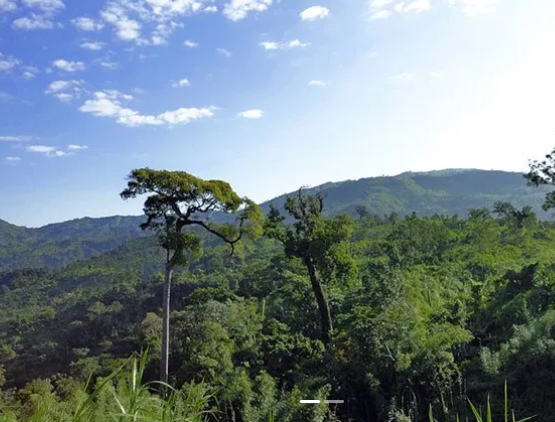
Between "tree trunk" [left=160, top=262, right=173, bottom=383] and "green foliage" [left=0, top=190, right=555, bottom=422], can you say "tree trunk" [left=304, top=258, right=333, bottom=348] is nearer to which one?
"green foliage" [left=0, top=190, right=555, bottom=422]

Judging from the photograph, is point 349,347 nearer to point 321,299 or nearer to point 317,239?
point 321,299

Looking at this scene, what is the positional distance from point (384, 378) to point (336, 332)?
3318mm

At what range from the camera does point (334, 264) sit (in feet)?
51.8

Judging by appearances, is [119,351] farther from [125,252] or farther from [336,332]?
[125,252]

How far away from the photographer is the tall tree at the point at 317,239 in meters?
15.4

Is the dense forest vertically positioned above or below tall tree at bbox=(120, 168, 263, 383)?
below

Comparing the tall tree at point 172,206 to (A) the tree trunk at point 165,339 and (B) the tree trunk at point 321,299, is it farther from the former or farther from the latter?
(B) the tree trunk at point 321,299

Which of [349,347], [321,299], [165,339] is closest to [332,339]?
[349,347]

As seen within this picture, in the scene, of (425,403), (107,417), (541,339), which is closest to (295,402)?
(425,403)

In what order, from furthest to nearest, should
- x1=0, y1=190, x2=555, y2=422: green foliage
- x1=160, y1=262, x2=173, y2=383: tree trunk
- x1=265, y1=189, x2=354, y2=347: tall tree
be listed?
x1=265, y1=189, x2=354, y2=347: tall tree → x1=160, y1=262, x2=173, y2=383: tree trunk → x1=0, y1=190, x2=555, y2=422: green foliage

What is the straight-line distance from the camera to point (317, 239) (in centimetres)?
1534

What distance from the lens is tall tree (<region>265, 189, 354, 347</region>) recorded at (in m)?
15.4

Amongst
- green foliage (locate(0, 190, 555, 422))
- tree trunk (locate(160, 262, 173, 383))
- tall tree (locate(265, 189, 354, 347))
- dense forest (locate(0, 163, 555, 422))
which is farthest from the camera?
tall tree (locate(265, 189, 354, 347))

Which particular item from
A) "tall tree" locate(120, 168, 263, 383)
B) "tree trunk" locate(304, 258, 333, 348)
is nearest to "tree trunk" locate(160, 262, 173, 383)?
"tall tree" locate(120, 168, 263, 383)
